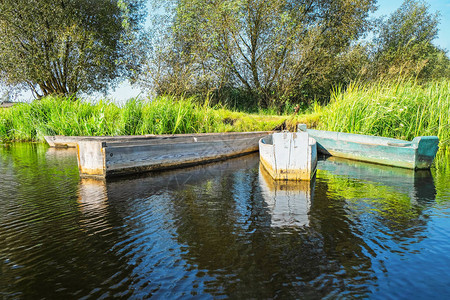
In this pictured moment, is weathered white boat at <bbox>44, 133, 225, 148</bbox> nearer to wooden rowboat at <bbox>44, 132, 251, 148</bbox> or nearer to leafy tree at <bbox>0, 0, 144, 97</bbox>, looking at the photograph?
wooden rowboat at <bbox>44, 132, 251, 148</bbox>

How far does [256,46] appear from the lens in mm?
15242

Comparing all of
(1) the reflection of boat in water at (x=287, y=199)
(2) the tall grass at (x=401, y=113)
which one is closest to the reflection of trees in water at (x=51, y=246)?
(1) the reflection of boat in water at (x=287, y=199)

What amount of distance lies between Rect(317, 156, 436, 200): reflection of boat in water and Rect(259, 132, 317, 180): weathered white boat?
124cm

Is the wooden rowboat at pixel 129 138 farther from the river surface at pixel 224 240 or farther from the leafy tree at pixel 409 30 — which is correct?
the leafy tree at pixel 409 30

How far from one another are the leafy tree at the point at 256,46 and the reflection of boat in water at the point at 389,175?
28.9 ft

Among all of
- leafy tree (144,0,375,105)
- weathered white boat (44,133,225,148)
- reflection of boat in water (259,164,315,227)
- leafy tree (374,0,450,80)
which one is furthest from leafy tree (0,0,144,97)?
leafy tree (374,0,450,80)

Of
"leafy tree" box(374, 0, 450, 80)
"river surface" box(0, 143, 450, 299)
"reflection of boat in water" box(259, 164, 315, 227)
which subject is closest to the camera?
"river surface" box(0, 143, 450, 299)

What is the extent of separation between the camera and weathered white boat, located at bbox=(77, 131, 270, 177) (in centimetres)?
504

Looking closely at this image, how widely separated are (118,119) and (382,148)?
21.9 ft

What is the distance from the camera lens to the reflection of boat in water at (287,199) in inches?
123

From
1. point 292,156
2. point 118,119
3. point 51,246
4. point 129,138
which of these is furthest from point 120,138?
point 51,246

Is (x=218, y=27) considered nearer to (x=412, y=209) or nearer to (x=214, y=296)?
(x=412, y=209)

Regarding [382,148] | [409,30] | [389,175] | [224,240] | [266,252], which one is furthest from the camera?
[409,30]

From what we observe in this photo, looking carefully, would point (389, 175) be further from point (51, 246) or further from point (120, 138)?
point (51, 246)
